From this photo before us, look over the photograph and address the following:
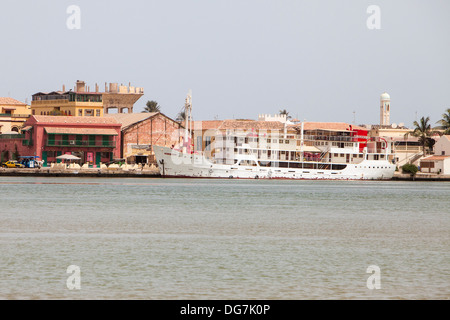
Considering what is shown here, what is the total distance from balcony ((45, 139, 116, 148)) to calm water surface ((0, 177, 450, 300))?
37.5 metres

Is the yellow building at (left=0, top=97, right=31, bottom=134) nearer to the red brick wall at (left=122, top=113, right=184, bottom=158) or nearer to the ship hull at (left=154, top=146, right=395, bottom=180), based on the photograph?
the red brick wall at (left=122, top=113, right=184, bottom=158)

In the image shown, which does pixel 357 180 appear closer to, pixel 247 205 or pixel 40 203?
pixel 247 205

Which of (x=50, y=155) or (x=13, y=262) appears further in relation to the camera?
(x=50, y=155)

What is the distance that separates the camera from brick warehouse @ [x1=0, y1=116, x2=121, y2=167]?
94.2 m

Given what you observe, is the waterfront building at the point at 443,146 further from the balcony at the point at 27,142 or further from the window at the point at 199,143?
the balcony at the point at 27,142

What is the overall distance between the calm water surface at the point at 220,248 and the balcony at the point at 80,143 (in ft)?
123

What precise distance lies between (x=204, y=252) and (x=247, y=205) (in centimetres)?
2463

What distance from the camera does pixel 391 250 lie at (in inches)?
1179

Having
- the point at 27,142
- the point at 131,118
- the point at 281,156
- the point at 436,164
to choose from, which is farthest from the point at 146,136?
the point at 436,164

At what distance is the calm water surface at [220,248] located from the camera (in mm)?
21453

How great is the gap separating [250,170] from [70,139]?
71.1 feet

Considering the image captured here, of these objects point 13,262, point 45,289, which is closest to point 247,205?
point 13,262

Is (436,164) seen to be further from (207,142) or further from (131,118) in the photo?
(131,118)
